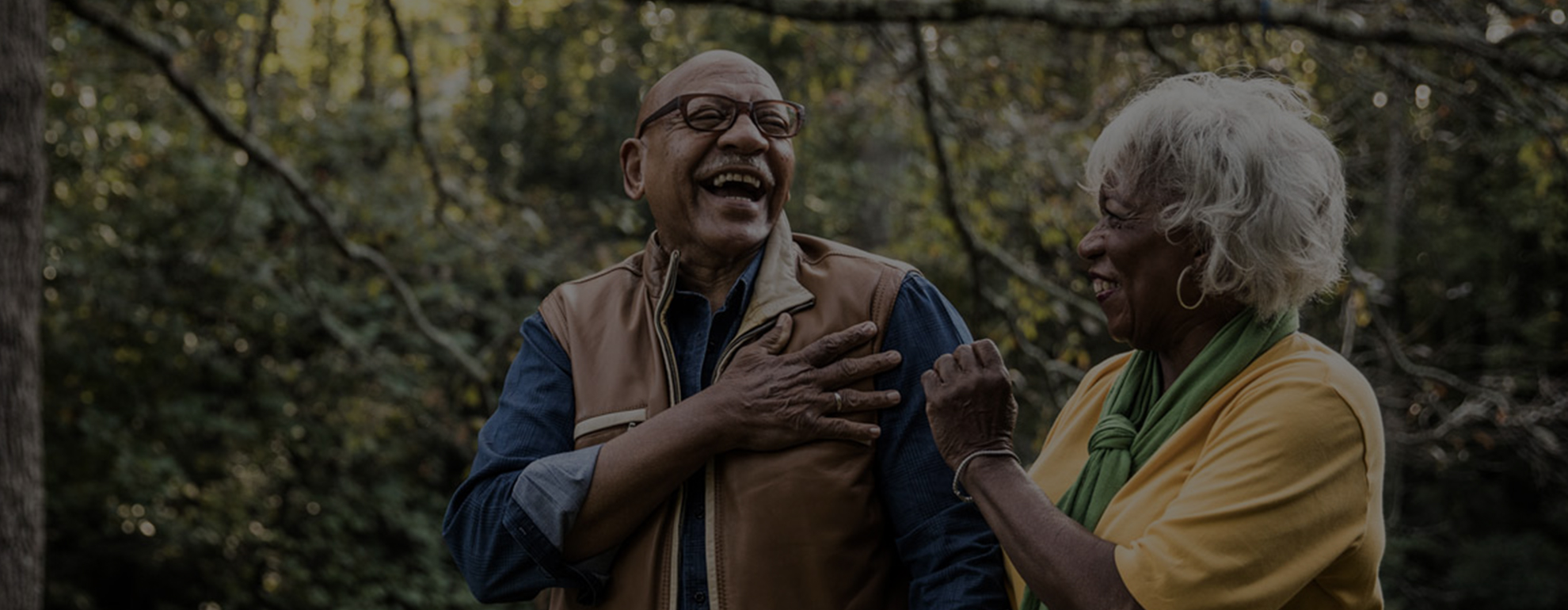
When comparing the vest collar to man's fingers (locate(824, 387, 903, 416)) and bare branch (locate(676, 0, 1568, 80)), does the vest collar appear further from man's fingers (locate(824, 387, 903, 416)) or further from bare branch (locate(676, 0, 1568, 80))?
bare branch (locate(676, 0, 1568, 80))

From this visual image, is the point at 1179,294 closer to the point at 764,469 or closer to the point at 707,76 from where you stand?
the point at 764,469

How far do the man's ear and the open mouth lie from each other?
15 cm

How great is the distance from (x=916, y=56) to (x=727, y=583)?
11.1 ft

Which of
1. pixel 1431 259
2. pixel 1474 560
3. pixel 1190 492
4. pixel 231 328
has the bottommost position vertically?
pixel 1474 560

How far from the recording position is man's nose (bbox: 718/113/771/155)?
6.80 ft

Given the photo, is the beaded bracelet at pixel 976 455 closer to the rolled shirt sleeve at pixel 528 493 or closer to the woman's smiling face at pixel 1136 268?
the woman's smiling face at pixel 1136 268

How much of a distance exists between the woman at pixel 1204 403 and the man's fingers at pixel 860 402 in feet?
0.24

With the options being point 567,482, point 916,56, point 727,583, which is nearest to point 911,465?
point 727,583

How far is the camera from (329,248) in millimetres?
8695

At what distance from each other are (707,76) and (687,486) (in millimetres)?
651

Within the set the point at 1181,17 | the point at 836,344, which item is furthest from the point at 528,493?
the point at 1181,17

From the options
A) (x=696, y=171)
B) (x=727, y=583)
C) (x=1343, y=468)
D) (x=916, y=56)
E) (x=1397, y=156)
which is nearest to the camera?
(x=1343, y=468)

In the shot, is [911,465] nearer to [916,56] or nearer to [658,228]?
[658,228]

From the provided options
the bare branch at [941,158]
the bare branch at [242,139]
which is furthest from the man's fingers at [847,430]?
the bare branch at [242,139]
